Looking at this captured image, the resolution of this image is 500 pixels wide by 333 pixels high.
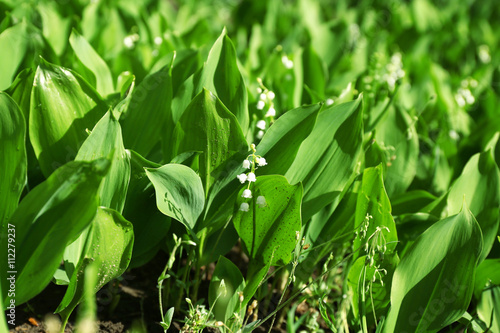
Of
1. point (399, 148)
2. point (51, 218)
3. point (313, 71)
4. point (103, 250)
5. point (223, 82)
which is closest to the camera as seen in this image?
point (51, 218)

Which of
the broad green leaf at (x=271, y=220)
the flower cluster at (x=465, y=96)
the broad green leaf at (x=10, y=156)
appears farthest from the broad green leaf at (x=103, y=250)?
the flower cluster at (x=465, y=96)

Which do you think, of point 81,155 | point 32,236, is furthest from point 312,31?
point 32,236

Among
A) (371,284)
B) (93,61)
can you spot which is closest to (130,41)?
(93,61)

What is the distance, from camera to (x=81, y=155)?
134 centimetres

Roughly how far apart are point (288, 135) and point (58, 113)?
67cm

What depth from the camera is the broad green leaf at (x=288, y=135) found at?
1486mm

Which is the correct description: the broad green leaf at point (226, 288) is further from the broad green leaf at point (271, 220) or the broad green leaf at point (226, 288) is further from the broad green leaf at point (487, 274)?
A: the broad green leaf at point (487, 274)

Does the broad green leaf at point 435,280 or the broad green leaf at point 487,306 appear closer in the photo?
the broad green leaf at point 435,280

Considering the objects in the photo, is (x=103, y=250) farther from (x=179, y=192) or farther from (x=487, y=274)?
(x=487, y=274)

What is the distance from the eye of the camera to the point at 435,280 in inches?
57.5

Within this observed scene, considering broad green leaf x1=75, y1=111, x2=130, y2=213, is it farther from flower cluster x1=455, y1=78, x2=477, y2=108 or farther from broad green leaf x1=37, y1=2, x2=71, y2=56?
flower cluster x1=455, y1=78, x2=477, y2=108

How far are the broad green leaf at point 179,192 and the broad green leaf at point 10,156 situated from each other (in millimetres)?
320

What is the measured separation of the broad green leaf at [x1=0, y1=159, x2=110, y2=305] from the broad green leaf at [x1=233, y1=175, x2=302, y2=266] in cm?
44

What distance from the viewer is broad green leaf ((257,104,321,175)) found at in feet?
4.88
